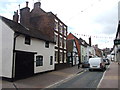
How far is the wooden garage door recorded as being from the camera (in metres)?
15.3

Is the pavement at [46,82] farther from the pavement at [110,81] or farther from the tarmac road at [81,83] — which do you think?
the tarmac road at [81,83]

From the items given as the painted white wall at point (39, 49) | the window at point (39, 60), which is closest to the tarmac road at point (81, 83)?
the window at point (39, 60)

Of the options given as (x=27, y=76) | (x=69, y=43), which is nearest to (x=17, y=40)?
(x=27, y=76)

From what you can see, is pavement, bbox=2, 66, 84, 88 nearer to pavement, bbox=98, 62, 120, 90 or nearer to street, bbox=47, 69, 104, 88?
street, bbox=47, 69, 104, 88

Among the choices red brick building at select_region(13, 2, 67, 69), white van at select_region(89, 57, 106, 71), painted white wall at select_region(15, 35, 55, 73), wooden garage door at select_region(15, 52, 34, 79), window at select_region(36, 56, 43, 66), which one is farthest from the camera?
red brick building at select_region(13, 2, 67, 69)

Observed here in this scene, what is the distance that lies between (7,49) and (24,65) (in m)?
2.29

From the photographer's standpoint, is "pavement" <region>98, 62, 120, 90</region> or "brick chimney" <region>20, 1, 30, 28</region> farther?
"brick chimney" <region>20, 1, 30, 28</region>

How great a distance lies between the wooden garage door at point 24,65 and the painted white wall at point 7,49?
62cm

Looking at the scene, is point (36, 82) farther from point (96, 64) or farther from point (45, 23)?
point (45, 23)

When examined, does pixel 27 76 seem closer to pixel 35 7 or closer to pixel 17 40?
pixel 17 40

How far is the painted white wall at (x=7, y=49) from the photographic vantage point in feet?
49.2

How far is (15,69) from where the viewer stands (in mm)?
14953

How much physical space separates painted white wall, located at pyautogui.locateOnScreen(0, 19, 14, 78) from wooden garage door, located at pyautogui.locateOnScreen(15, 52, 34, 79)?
618 millimetres

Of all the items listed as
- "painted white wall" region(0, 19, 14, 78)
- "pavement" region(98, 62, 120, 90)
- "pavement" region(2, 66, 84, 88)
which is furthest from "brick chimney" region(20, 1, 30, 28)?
"pavement" region(98, 62, 120, 90)
